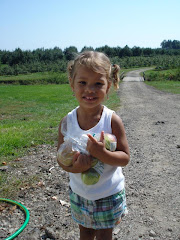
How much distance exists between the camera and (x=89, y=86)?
203 centimetres

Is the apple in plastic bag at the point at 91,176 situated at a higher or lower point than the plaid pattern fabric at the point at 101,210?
higher

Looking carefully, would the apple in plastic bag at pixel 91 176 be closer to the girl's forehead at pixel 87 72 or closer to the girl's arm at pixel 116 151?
the girl's arm at pixel 116 151

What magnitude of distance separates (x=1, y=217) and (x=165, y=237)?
1922 millimetres

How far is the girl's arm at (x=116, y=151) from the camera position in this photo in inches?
71.1

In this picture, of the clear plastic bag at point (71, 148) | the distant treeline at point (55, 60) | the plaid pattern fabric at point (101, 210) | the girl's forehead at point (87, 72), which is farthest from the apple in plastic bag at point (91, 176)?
the distant treeline at point (55, 60)

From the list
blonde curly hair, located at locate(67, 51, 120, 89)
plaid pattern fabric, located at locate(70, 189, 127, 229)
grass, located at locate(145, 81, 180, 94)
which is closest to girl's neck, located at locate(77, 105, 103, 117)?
blonde curly hair, located at locate(67, 51, 120, 89)

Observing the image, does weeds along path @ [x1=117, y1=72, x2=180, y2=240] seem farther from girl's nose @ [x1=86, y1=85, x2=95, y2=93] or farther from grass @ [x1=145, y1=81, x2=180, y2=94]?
grass @ [x1=145, y1=81, x2=180, y2=94]

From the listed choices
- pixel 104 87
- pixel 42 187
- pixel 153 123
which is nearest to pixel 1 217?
pixel 42 187

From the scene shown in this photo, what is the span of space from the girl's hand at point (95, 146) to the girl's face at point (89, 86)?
354mm

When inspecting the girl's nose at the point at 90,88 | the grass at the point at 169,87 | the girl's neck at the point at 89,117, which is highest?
the girl's nose at the point at 90,88

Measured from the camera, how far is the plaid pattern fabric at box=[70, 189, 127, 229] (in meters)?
2.06

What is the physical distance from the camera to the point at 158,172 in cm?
464

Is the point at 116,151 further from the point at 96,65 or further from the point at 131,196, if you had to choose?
the point at 131,196

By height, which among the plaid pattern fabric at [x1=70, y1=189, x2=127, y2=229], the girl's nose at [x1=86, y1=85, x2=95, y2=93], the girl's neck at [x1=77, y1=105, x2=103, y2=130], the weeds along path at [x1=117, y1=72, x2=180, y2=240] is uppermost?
the girl's nose at [x1=86, y1=85, x2=95, y2=93]
